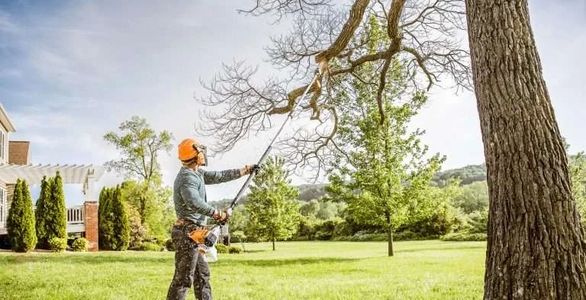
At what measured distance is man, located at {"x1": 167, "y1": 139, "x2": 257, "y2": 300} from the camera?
4879 mm

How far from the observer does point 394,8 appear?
25.6ft

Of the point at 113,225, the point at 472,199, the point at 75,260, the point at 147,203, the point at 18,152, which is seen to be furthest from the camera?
the point at 472,199

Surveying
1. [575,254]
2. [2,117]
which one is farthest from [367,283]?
[2,117]

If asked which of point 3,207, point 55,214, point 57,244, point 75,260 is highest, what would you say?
point 3,207

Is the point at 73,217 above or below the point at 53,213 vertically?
below

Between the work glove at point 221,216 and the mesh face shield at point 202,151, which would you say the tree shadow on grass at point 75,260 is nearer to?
the mesh face shield at point 202,151

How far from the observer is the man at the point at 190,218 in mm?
4879

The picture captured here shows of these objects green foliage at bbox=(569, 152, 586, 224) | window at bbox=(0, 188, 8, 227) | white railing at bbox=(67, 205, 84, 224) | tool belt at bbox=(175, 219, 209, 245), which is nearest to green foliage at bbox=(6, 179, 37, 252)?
window at bbox=(0, 188, 8, 227)

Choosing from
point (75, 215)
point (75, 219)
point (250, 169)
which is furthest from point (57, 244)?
point (250, 169)

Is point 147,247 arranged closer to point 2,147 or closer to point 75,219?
point 75,219

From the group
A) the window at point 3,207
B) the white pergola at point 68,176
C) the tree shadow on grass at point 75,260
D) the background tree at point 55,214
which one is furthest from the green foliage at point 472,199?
the tree shadow on grass at point 75,260

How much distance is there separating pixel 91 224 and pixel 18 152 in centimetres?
893

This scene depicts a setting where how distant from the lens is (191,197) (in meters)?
4.85

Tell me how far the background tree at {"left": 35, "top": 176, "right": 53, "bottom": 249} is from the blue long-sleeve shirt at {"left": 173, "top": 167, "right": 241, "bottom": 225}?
19040mm
